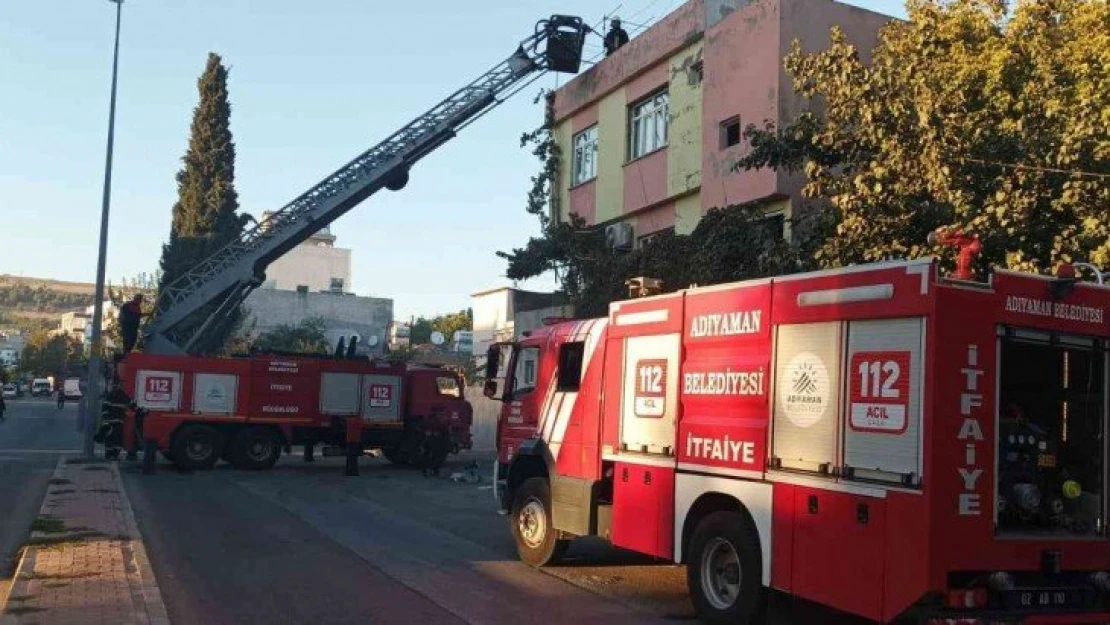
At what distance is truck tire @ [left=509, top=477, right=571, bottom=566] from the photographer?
1071cm

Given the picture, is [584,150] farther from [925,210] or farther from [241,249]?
[925,210]

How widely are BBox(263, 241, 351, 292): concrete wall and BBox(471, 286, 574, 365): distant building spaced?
158 ft

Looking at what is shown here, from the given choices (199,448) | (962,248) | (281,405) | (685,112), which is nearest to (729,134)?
(685,112)

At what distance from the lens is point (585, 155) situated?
24.9 metres

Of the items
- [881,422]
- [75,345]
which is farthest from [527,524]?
[75,345]

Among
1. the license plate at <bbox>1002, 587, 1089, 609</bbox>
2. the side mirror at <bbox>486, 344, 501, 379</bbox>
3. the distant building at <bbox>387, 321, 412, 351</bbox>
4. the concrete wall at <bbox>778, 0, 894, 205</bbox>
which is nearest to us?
the license plate at <bbox>1002, 587, 1089, 609</bbox>

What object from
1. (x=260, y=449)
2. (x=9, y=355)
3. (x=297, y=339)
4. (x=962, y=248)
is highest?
(x=297, y=339)

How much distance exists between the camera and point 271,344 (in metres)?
64.1

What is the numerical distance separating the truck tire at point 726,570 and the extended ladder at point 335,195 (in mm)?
19494

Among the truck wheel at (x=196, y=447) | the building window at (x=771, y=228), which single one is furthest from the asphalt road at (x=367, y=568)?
the building window at (x=771, y=228)

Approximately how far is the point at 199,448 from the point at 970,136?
17543 millimetres

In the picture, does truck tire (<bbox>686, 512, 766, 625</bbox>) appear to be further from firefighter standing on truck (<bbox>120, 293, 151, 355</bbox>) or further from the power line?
firefighter standing on truck (<bbox>120, 293, 151, 355</bbox>)

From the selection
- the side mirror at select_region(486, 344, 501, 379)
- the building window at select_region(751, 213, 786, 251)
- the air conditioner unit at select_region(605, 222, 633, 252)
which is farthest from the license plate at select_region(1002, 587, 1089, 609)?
the air conditioner unit at select_region(605, 222, 633, 252)

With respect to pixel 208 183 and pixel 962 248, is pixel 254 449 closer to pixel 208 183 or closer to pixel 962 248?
pixel 962 248
